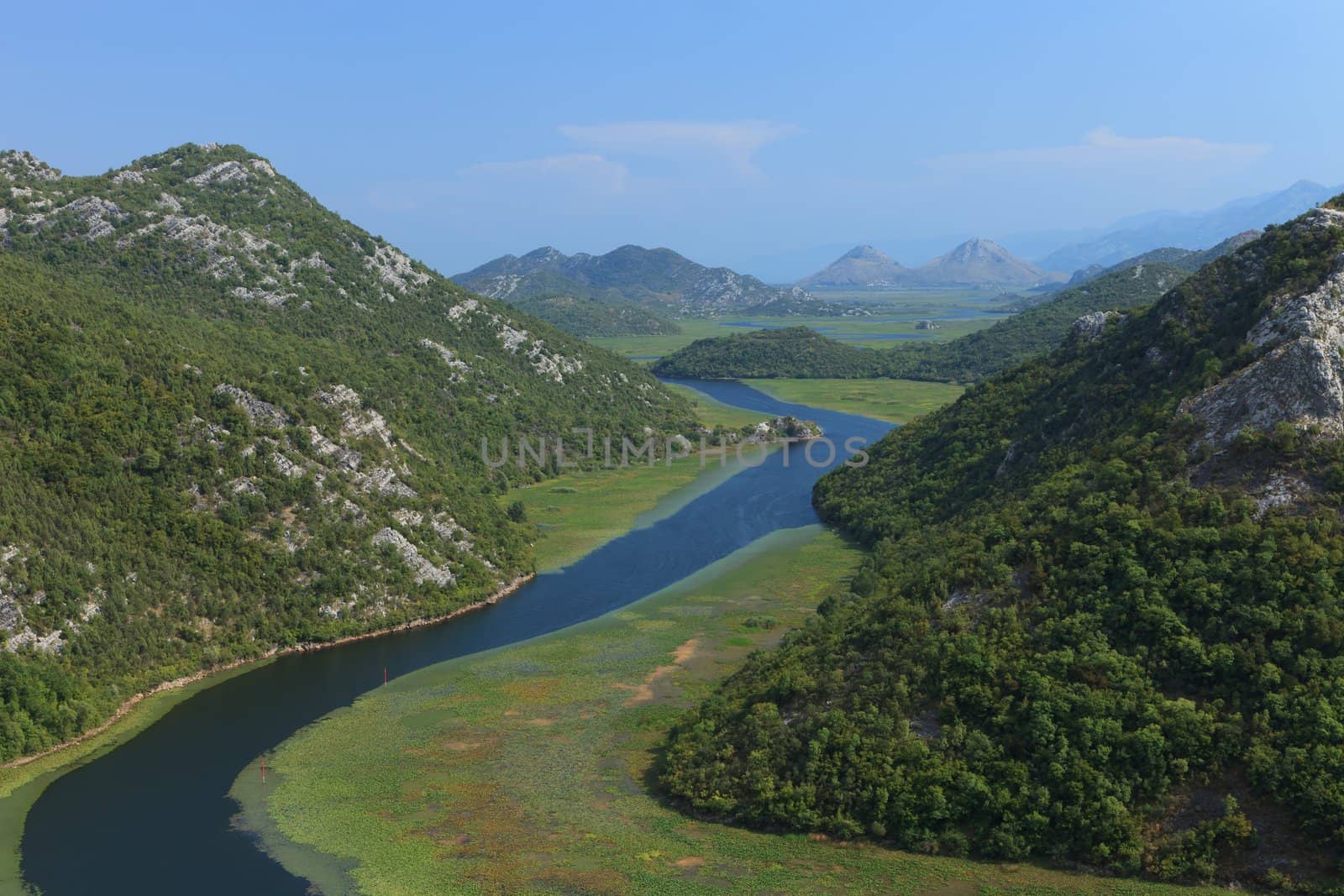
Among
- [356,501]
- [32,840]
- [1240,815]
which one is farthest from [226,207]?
[1240,815]

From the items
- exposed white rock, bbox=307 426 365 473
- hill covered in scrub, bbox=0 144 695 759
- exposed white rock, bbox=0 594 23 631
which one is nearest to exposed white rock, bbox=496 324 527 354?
hill covered in scrub, bbox=0 144 695 759

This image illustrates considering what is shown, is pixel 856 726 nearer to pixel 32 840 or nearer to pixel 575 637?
pixel 575 637

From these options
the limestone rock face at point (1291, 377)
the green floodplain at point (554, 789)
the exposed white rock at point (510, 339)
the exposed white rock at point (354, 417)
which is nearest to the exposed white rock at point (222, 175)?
the exposed white rock at point (510, 339)

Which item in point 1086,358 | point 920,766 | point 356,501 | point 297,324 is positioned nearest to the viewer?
point 920,766

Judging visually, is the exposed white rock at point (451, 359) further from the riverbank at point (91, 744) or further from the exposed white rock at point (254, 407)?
the riverbank at point (91, 744)

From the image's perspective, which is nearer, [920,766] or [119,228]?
[920,766]

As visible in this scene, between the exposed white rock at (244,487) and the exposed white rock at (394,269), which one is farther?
the exposed white rock at (394,269)
